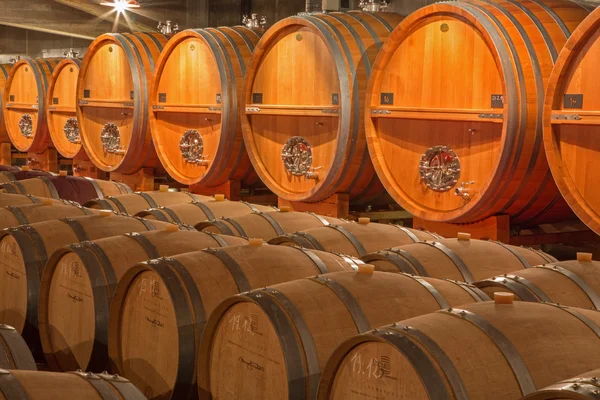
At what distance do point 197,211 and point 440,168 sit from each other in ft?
5.01

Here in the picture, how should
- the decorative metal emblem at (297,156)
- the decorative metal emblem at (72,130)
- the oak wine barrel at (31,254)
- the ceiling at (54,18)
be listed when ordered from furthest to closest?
the ceiling at (54,18) → the decorative metal emblem at (72,130) → the decorative metal emblem at (297,156) → the oak wine barrel at (31,254)

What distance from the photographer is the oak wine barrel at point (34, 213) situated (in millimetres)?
5195

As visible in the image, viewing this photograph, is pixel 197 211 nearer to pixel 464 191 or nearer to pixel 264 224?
pixel 264 224

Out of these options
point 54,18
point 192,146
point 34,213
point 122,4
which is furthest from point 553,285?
point 54,18

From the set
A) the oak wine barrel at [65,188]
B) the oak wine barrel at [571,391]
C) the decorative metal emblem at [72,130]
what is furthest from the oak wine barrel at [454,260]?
the decorative metal emblem at [72,130]

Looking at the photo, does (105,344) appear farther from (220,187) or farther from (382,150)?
(220,187)

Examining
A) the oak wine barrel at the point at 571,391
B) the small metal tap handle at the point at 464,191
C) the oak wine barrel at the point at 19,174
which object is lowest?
the oak wine barrel at the point at 19,174

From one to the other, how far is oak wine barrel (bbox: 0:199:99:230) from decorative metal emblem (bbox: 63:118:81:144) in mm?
4683

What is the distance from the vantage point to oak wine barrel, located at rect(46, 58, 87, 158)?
32.7ft

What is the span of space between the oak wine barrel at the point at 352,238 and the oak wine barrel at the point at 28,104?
6.77 m

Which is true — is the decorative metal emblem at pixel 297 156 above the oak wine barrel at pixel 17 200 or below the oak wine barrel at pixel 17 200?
above

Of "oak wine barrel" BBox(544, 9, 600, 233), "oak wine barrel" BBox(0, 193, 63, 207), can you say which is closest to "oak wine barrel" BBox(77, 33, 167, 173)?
"oak wine barrel" BBox(0, 193, 63, 207)

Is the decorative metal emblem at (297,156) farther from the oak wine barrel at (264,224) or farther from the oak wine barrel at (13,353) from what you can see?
the oak wine barrel at (13,353)

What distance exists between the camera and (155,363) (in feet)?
11.2
